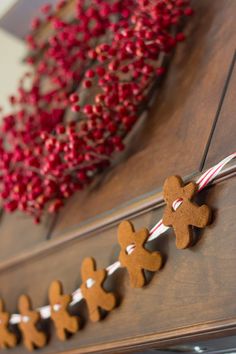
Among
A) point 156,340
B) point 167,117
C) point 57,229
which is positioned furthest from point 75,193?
point 156,340

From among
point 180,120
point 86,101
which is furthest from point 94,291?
point 86,101

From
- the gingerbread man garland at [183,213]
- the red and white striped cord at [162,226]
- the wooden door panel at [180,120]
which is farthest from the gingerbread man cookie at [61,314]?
the gingerbread man garland at [183,213]

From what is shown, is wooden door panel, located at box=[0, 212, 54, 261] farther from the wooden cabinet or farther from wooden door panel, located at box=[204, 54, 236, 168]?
wooden door panel, located at box=[204, 54, 236, 168]

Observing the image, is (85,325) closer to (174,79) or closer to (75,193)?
(75,193)

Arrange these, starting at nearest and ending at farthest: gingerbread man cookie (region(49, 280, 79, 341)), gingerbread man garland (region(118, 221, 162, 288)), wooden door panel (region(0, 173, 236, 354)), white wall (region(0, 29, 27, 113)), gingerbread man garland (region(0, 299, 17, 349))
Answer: wooden door panel (region(0, 173, 236, 354)) → gingerbread man garland (region(118, 221, 162, 288)) → gingerbread man cookie (region(49, 280, 79, 341)) → gingerbread man garland (region(0, 299, 17, 349)) → white wall (region(0, 29, 27, 113))

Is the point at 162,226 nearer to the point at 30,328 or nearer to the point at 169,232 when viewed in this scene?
the point at 169,232

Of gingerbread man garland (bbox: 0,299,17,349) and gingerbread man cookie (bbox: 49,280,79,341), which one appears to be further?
gingerbread man garland (bbox: 0,299,17,349)

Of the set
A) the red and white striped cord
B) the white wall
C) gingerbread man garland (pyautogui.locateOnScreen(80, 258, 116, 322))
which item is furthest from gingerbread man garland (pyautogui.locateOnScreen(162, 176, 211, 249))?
the white wall
